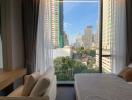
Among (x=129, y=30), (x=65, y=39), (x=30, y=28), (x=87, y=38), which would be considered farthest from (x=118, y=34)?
(x=30, y=28)

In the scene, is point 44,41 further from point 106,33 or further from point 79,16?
point 106,33

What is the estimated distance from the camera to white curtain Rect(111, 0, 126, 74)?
17.7ft

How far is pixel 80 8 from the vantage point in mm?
5746

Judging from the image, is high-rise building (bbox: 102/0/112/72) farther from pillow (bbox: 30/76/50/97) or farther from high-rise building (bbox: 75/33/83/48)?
pillow (bbox: 30/76/50/97)

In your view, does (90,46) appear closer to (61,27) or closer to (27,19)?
(61,27)

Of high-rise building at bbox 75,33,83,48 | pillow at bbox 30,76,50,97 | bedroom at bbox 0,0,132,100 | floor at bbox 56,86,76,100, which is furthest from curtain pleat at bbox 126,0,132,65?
pillow at bbox 30,76,50,97

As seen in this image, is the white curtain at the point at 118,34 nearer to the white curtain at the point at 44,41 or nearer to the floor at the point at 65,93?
the floor at the point at 65,93

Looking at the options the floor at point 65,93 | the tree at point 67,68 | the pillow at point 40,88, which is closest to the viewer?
the pillow at point 40,88

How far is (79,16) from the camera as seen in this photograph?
5.76 meters

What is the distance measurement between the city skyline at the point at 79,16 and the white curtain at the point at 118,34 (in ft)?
1.79

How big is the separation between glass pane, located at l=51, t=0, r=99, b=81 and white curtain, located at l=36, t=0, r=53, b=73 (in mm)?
297

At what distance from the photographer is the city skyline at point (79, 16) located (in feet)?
18.8

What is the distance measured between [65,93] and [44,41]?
57.5 inches

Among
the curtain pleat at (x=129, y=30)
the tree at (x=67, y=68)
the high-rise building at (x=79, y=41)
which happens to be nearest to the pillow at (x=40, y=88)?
the tree at (x=67, y=68)
